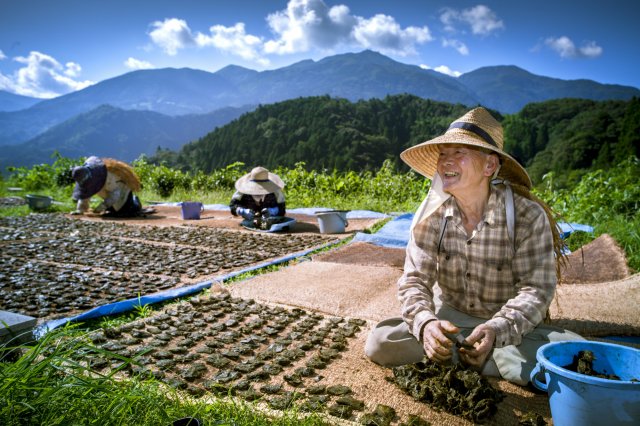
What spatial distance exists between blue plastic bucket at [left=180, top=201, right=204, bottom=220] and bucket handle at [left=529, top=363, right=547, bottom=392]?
6571mm

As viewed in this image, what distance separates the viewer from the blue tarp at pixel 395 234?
16.4 feet

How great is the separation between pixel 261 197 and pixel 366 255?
2423 mm

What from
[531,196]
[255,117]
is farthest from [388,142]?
[531,196]

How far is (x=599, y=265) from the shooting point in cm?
368

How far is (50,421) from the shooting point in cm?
128

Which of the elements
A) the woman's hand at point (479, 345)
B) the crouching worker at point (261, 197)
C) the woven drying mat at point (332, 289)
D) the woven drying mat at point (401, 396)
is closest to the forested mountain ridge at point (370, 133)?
the crouching worker at point (261, 197)

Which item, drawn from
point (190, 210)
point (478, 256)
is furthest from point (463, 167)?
point (190, 210)

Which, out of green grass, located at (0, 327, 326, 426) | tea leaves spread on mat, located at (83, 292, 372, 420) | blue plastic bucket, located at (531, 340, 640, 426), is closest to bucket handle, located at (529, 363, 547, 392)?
blue plastic bucket, located at (531, 340, 640, 426)

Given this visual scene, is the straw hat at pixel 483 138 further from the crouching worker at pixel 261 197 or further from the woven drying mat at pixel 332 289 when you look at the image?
the crouching worker at pixel 261 197

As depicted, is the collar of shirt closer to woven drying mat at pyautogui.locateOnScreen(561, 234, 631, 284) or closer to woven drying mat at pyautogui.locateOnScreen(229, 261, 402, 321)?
woven drying mat at pyautogui.locateOnScreen(229, 261, 402, 321)

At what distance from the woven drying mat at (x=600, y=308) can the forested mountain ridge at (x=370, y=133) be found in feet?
139

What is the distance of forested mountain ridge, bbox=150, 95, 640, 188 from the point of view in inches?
1777

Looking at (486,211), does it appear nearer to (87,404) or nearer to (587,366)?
(587,366)

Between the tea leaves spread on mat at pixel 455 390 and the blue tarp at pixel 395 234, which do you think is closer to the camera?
the tea leaves spread on mat at pixel 455 390
